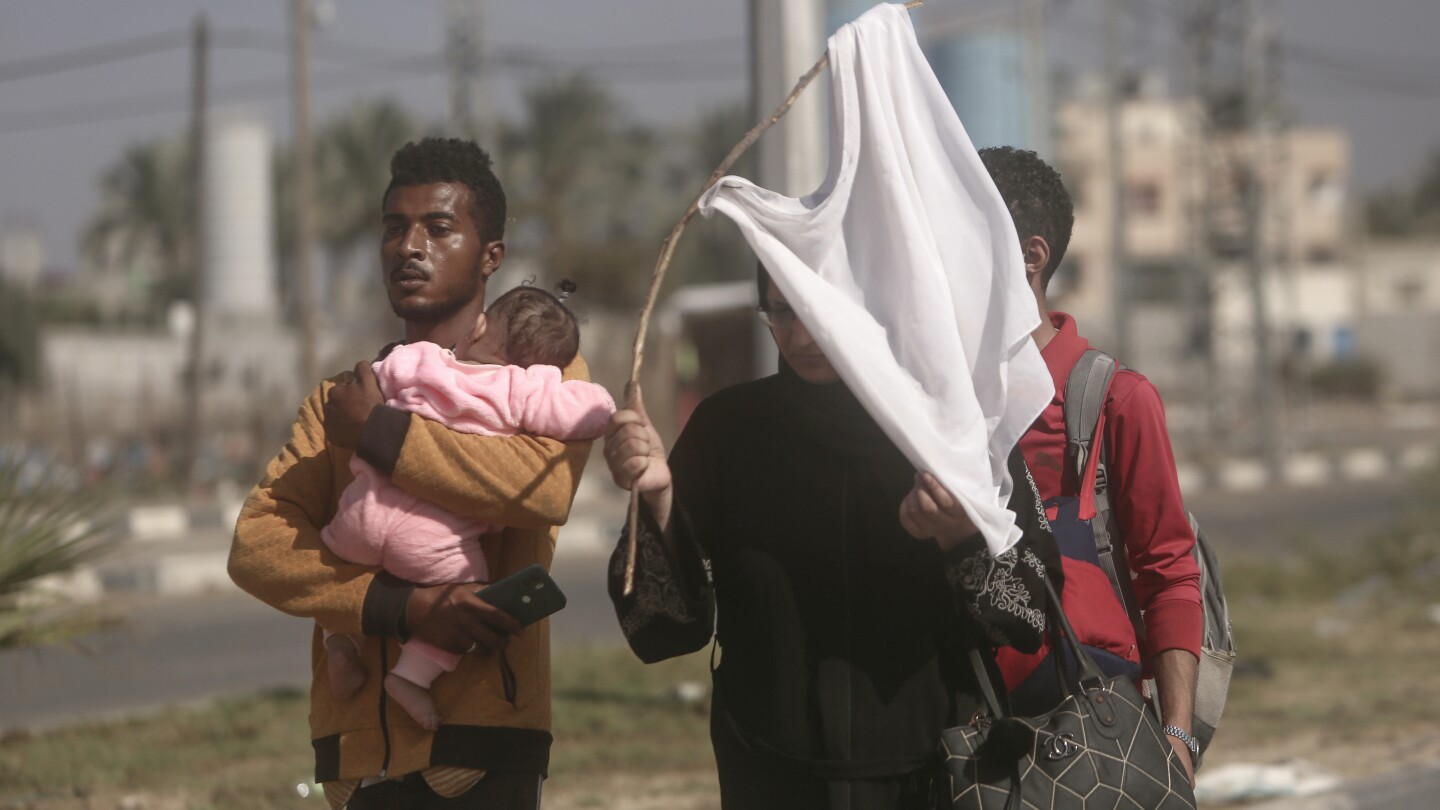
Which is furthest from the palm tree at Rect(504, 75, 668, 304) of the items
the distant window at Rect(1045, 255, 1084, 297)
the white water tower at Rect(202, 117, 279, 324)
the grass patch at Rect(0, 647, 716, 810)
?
the grass patch at Rect(0, 647, 716, 810)

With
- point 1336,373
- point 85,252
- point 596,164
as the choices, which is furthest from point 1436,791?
point 1336,373

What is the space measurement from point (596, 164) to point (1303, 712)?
39243 mm

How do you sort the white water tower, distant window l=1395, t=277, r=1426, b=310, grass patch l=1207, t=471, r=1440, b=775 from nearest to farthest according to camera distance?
grass patch l=1207, t=471, r=1440, b=775
the white water tower
distant window l=1395, t=277, r=1426, b=310

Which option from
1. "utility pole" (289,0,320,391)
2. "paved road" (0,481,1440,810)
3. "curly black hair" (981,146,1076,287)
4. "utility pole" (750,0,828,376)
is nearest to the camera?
"curly black hair" (981,146,1076,287)

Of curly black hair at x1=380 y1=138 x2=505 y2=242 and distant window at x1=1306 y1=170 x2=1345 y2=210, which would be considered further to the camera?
distant window at x1=1306 y1=170 x2=1345 y2=210

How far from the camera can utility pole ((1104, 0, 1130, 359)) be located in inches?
1113

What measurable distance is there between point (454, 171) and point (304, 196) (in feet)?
65.6

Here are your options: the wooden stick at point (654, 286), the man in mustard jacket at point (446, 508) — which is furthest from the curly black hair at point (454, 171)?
the wooden stick at point (654, 286)

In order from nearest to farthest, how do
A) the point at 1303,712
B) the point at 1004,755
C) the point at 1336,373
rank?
the point at 1004,755, the point at 1303,712, the point at 1336,373

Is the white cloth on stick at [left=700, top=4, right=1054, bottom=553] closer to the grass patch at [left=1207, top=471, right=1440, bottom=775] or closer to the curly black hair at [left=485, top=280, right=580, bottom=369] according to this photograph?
the curly black hair at [left=485, top=280, right=580, bottom=369]

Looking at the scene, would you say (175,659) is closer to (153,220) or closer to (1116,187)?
(1116,187)

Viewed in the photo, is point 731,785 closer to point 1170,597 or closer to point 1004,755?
point 1004,755

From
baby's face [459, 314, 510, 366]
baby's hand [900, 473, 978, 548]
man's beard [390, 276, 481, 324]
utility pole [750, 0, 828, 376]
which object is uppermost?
utility pole [750, 0, 828, 376]

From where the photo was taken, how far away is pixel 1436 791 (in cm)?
588
